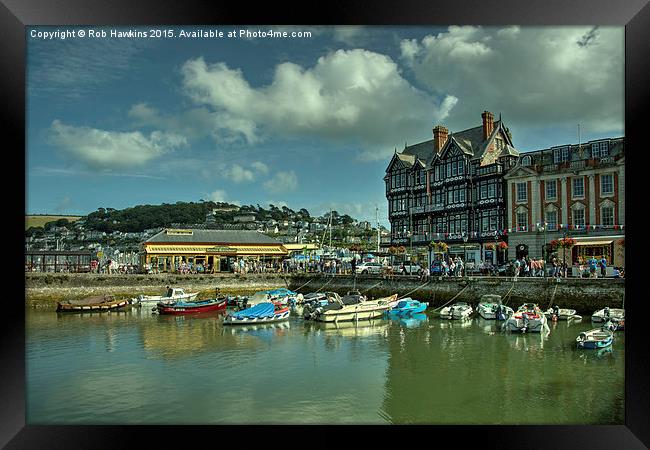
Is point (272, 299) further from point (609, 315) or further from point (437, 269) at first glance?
point (609, 315)

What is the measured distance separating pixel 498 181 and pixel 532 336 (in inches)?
836

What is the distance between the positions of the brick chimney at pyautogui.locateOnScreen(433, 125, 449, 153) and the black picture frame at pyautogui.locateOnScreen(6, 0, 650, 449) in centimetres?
3785

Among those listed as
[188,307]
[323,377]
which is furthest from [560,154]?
[323,377]

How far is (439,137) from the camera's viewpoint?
150 feet

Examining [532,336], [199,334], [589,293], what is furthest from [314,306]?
[589,293]

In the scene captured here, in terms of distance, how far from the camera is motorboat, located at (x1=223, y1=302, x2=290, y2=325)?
2545 centimetres

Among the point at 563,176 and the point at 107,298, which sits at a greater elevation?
the point at 563,176

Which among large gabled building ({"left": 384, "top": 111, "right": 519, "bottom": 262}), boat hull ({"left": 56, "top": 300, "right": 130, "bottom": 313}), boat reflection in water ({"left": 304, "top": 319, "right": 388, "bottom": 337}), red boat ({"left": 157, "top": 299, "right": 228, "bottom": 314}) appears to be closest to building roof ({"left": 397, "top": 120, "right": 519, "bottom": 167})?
large gabled building ({"left": 384, "top": 111, "right": 519, "bottom": 262})

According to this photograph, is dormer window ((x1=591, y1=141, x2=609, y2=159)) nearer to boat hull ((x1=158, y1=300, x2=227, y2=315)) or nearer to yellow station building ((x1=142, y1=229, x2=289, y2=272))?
boat hull ((x1=158, y1=300, x2=227, y2=315))

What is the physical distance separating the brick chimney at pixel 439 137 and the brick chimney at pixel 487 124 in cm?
457

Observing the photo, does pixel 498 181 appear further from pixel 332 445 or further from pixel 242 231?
pixel 332 445
